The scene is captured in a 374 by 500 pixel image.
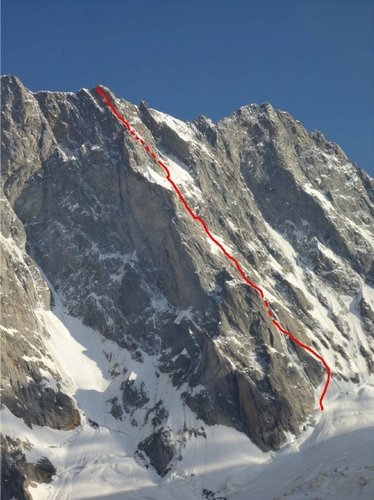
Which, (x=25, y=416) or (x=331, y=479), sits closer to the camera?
(x=331, y=479)

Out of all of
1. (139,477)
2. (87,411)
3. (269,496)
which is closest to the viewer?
(269,496)

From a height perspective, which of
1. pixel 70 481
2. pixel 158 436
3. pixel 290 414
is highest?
pixel 290 414

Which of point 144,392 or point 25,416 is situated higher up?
point 144,392

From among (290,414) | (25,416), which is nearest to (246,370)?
(290,414)

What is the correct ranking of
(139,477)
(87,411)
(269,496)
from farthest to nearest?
1. (87,411)
2. (139,477)
3. (269,496)

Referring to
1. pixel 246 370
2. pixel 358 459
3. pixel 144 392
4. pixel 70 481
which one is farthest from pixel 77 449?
pixel 358 459

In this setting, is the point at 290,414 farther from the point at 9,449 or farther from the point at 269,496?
the point at 9,449

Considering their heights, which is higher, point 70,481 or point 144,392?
point 144,392

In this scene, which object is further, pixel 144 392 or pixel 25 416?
pixel 144 392

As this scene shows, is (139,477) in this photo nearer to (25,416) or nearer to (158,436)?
(158,436)
